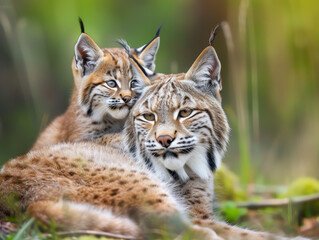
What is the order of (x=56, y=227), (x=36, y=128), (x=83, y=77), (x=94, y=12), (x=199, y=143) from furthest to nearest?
(x=94, y=12)
(x=36, y=128)
(x=83, y=77)
(x=199, y=143)
(x=56, y=227)

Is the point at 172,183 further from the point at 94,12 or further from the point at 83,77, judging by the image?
the point at 94,12

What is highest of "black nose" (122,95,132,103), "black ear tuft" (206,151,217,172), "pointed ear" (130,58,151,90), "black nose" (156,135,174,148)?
"pointed ear" (130,58,151,90)

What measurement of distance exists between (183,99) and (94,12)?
629 centimetres

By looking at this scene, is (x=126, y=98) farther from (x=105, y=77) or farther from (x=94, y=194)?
(x=94, y=194)

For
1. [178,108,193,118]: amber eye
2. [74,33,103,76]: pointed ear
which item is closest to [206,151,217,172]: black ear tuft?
[178,108,193,118]: amber eye

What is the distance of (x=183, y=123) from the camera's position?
5.12 meters

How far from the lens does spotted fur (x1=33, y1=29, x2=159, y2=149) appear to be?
19.7 feet

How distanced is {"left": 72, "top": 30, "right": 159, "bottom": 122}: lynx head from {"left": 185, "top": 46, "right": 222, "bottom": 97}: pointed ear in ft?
2.51

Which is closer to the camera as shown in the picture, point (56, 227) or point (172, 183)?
point (56, 227)

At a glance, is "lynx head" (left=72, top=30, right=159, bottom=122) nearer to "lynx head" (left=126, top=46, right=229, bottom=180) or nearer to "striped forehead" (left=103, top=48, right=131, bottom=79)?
"striped forehead" (left=103, top=48, right=131, bottom=79)

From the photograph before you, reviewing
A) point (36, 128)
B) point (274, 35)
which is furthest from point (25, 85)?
point (274, 35)

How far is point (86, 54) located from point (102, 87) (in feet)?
1.18

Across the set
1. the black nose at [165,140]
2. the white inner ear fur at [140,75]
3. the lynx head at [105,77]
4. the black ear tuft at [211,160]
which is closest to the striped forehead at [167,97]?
the white inner ear fur at [140,75]

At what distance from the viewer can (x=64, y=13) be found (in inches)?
430
